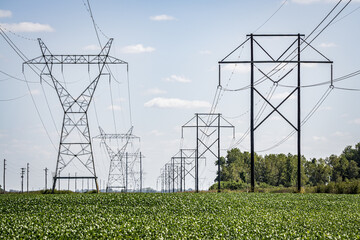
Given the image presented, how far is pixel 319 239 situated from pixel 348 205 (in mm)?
13556

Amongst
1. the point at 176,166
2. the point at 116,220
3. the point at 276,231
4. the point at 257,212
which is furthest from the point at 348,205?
the point at 176,166

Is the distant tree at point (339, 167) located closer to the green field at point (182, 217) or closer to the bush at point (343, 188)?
the bush at point (343, 188)

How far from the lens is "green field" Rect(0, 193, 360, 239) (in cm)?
2227

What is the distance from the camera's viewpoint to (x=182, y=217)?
28.3 metres

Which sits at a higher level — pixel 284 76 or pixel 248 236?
pixel 284 76

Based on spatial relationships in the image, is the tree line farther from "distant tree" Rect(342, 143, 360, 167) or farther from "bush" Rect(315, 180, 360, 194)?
"bush" Rect(315, 180, 360, 194)

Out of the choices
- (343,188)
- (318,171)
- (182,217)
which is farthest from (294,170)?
(182,217)

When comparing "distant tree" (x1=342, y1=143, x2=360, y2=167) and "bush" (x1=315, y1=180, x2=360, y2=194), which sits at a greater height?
"distant tree" (x1=342, y1=143, x2=360, y2=167)

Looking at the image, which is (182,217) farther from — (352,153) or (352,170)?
(352,153)

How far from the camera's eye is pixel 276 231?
73.5 ft

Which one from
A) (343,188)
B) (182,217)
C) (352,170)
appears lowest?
(182,217)

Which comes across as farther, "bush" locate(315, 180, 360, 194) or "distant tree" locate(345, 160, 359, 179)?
"distant tree" locate(345, 160, 359, 179)

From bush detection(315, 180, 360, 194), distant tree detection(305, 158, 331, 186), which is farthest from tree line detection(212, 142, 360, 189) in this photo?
bush detection(315, 180, 360, 194)

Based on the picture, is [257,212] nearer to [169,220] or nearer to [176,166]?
[169,220]
